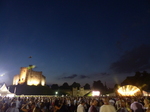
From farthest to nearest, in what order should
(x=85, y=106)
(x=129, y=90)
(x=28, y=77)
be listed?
(x=28, y=77), (x=129, y=90), (x=85, y=106)

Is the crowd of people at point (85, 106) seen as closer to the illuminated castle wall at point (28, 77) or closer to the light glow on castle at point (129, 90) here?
the light glow on castle at point (129, 90)

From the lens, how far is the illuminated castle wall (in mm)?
76438

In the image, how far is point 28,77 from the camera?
77500mm

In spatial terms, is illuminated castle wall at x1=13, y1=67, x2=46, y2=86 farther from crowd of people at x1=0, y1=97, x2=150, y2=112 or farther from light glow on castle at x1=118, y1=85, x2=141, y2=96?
crowd of people at x1=0, y1=97, x2=150, y2=112

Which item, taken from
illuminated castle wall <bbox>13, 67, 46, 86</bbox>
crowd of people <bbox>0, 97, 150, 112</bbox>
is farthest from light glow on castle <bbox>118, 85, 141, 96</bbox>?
illuminated castle wall <bbox>13, 67, 46, 86</bbox>

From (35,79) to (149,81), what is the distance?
201 feet

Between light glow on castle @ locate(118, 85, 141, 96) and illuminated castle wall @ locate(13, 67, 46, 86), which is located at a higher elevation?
illuminated castle wall @ locate(13, 67, 46, 86)

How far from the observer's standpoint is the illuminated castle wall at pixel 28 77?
251 feet

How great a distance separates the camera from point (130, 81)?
68375 millimetres

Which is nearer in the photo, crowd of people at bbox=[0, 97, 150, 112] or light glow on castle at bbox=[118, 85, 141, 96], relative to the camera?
crowd of people at bbox=[0, 97, 150, 112]

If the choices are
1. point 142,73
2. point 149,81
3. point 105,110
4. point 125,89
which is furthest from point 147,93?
point 105,110

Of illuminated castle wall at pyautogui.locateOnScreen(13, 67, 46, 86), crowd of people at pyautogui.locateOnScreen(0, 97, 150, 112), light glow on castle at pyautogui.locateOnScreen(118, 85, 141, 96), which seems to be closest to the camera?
crowd of people at pyautogui.locateOnScreen(0, 97, 150, 112)

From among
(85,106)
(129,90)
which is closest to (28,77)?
(129,90)

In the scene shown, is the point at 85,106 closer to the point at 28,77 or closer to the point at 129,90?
the point at 129,90
